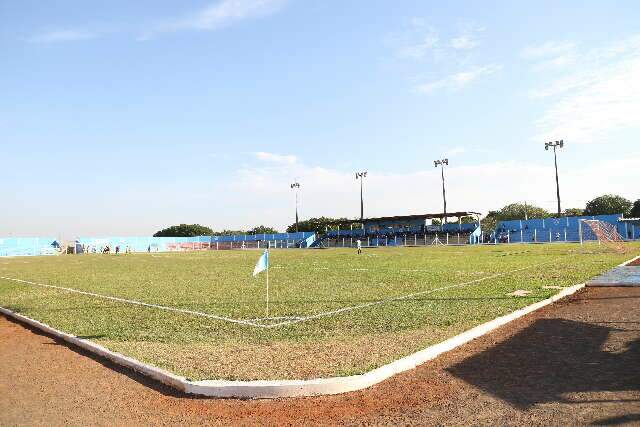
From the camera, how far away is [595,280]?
56.1 ft

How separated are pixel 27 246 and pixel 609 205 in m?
126

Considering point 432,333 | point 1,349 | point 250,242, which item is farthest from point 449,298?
point 250,242

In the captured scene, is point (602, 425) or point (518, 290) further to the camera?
point (518, 290)

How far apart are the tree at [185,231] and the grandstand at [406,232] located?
6388 cm

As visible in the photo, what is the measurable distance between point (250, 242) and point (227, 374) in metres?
103

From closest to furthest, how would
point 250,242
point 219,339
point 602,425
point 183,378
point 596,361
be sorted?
1. point 602,425
2. point 183,378
3. point 596,361
4. point 219,339
5. point 250,242

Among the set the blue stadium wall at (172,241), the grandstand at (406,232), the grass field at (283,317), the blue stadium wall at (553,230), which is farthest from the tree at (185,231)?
the grass field at (283,317)

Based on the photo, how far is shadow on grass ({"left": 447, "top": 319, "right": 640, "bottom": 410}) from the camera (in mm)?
5883

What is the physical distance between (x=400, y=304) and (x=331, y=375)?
6.58m

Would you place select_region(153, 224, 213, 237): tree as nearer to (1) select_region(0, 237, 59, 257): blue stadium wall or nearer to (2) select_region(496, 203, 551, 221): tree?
(1) select_region(0, 237, 59, 257): blue stadium wall

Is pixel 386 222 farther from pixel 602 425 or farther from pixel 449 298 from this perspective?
pixel 602 425

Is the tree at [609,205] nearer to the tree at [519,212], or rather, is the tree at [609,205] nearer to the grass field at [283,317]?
the tree at [519,212]

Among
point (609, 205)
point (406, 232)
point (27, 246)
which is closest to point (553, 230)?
point (406, 232)

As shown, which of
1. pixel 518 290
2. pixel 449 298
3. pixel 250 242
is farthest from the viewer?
pixel 250 242
